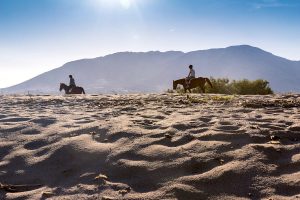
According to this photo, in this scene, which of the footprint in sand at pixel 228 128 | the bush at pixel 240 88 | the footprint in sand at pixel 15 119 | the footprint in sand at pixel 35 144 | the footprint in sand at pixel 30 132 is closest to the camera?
the footprint in sand at pixel 35 144

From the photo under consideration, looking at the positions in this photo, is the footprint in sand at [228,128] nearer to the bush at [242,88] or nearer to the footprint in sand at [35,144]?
the footprint in sand at [35,144]

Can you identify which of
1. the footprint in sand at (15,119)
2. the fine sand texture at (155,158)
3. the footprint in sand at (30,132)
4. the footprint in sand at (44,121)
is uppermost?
the footprint in sand at (15,119)

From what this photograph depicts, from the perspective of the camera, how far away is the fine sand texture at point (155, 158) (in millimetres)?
4434

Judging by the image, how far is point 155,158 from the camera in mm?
5266

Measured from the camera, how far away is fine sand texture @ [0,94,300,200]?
4434mm

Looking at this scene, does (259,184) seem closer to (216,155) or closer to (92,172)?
(216,155)

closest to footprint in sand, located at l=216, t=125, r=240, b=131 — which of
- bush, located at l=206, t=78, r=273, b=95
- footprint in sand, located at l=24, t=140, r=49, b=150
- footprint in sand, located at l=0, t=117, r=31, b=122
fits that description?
A: footprint in sand, located at l=24, t=140, r=49, b=150

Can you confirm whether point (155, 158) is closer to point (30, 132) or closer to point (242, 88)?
point (30, 132)

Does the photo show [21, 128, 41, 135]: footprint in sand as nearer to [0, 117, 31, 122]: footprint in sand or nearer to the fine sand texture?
the fine sand texture

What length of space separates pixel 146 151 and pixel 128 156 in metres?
0.28

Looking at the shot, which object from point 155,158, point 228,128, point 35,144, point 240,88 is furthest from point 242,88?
point 155,158

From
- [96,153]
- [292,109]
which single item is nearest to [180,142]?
[96,153]

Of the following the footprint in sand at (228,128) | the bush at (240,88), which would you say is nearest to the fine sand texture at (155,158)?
the footprint in sand at (228,128)

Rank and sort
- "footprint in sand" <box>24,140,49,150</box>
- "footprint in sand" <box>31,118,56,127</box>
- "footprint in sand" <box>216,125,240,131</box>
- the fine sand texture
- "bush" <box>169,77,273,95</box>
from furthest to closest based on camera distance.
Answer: "bush" <box>169,77,273,95</box>
"footprint in sand" <box>31,118,56,127</box>
"footprint in sand" <box>216,125,240,131</box>
"footprint in sand" <box>24,140,49,150</box>
the fine sand texture
